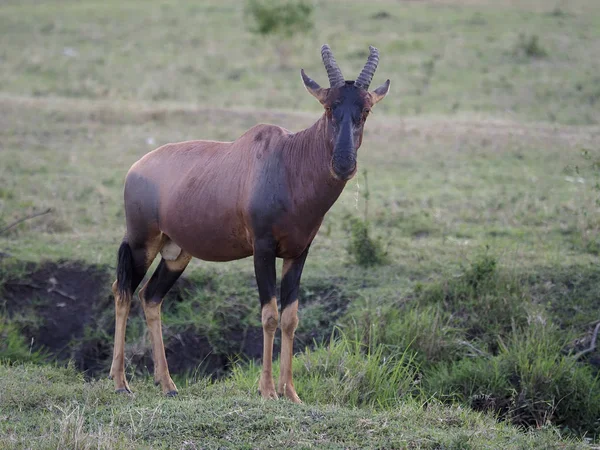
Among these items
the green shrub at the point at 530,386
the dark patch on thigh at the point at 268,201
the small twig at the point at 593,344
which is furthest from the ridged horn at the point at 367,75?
the small twig at the point at 593,344

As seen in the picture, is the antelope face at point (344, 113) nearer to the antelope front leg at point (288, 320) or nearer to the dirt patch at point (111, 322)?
the antelope front leg at point (288, 320)

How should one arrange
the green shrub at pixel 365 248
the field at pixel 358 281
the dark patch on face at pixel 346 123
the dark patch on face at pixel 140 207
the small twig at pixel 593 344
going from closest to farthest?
1. the field at pixel 358 281
2. the dark patch on face at pixel 346 123
3. the dark patch on face at pixel 140 207
4. the small twig at pixel 593 344
5. the green shrub at pixel 365 248

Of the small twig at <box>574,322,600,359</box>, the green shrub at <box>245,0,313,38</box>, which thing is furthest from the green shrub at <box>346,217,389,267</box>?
the green shrub at <box>245,0,313,38</box>

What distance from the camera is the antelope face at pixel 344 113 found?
20.6ft

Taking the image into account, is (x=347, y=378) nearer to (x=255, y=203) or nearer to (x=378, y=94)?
(x=255, y=203)

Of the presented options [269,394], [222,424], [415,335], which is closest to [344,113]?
[269,394]

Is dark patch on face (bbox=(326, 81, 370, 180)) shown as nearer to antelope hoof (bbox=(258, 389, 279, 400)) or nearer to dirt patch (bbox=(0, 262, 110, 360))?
antelope hoof (bbox=(258, 389, 279, 400))

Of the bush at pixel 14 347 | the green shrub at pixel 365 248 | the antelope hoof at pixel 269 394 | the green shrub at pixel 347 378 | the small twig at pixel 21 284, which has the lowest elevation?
the bush at pixel 14 347

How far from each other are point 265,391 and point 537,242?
5121mm

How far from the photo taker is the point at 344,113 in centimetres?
640

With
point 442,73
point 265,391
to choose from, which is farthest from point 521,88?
point 265,391

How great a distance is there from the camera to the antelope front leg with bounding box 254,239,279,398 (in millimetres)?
6641

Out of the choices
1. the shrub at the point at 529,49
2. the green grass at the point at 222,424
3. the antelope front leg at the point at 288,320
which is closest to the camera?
the green grass at the point at 222,424

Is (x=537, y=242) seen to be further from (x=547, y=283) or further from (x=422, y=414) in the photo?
(x=422, y=414)
